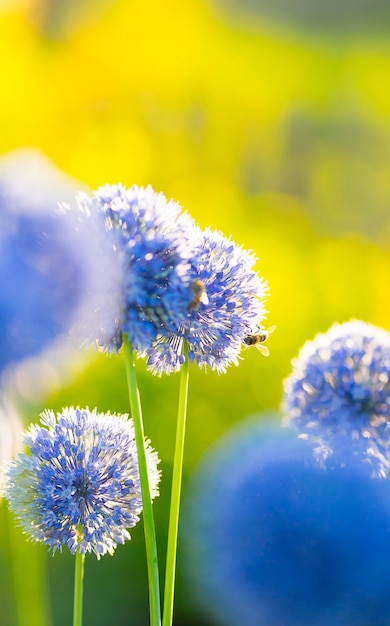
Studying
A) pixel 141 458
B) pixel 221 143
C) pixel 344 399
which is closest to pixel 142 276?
pixel 141 458

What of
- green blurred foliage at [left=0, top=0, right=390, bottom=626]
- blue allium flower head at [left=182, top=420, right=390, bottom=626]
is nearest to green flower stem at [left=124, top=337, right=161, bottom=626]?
blue allium flower head at [left=182, top=420, right=390, bottom=626]

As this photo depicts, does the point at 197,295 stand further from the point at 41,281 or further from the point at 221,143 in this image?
the point at 221,143

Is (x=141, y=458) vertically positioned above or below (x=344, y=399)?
below

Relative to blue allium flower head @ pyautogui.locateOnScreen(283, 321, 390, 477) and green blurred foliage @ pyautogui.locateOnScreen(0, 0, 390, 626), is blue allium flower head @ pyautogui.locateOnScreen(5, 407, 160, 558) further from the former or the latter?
green blurred foliage @ pyautogui.locateOnScreen(0, 0, 390, 626)

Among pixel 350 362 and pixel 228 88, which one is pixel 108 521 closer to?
pixel 350 362

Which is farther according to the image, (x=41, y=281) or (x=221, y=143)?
(x=221, y=143)

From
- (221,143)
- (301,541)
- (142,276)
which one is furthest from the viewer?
(221,143)
